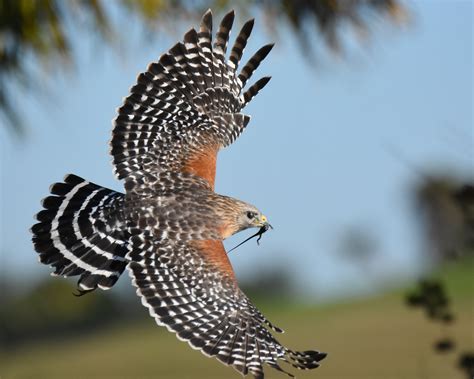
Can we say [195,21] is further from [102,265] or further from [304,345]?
[304,345]

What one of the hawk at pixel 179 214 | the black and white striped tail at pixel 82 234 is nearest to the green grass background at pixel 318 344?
the black and white striped tail at pixel 82 234

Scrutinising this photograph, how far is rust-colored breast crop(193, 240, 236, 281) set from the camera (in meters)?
5.64

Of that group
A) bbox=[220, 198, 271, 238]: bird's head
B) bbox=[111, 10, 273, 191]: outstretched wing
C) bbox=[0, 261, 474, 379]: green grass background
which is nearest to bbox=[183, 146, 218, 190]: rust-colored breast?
bbox=[111, 10, 273, 191]: outstretched wing

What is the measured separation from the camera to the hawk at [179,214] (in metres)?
5.49

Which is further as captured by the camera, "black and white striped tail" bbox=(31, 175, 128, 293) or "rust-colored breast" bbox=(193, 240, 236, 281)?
"black and white striped tail" bbox=(31, 175, 128, 293)

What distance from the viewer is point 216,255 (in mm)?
5684

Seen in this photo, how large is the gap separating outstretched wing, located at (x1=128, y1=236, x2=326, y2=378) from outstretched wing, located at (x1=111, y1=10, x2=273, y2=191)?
570 mm

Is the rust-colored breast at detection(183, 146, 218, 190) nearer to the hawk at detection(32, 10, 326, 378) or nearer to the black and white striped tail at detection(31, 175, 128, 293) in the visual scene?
the hawk at detection(32, 10, 326, 378)

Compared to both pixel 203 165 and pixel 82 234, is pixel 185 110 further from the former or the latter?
pixel 82 234

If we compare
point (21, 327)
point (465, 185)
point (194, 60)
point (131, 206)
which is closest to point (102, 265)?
point (131, 206)

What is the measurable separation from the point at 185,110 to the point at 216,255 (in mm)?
1153

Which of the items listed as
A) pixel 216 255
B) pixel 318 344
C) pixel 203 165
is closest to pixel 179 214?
pixel 216 255

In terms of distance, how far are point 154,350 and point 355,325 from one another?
5407mm

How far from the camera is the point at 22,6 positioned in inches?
401
